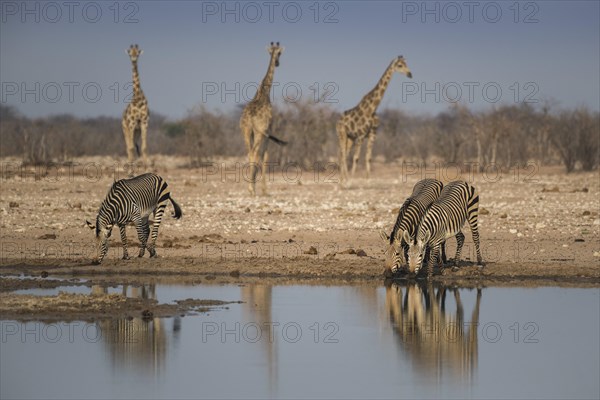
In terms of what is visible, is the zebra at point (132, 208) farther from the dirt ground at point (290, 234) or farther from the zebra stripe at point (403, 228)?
the zebra stripe at point (403, 228)

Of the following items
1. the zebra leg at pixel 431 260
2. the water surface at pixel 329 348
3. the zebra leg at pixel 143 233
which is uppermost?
the zebra leg at pixel 143 233

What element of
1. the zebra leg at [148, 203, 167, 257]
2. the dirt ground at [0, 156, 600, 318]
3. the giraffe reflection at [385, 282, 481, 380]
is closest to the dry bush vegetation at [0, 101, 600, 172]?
the dirt ground at [0, 156, 600, 318]

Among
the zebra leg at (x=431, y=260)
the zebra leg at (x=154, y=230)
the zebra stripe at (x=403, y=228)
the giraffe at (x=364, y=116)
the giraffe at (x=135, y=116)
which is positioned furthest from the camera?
the giraffe at (x=135, y=116)

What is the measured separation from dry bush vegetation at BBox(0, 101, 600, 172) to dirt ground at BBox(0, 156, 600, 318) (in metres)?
7.97

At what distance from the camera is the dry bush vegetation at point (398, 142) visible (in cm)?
3818

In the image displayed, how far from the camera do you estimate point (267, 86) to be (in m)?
26.5

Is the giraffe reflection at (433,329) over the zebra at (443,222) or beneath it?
beneath

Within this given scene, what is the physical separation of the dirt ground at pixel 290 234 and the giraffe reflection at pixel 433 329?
3.18 ft

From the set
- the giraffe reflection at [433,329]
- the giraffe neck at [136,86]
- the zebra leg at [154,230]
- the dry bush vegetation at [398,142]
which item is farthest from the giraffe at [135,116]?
the giraffe reflection at [433,329]

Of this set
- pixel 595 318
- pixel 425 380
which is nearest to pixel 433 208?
pixel 595 318

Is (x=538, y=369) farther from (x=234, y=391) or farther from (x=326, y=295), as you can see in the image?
(x=326, y=295)

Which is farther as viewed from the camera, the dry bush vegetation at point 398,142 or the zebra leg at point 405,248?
the dry bush vegetation at point 398,142

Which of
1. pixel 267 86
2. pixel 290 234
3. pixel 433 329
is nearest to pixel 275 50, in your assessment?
pixel 267 86

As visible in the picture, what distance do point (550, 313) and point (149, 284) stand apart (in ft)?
15.6
